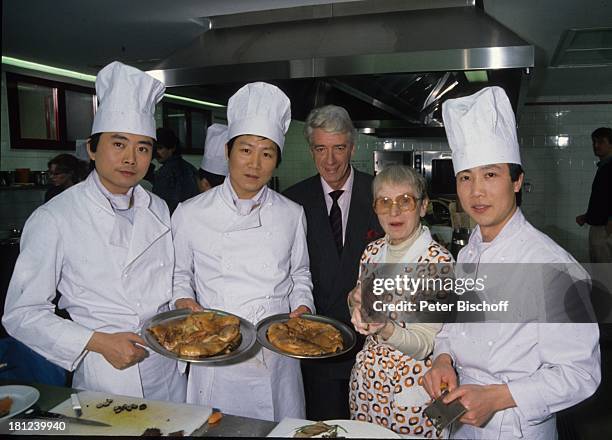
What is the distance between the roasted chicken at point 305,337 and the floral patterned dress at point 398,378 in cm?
9

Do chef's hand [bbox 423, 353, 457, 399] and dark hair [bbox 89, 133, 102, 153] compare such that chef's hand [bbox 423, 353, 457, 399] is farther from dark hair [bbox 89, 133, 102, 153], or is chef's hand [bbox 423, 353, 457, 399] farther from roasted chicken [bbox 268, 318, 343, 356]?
dark hair [bbox 89, 133, 102, 153]

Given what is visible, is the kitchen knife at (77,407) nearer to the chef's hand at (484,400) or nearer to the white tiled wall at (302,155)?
the white tiled wall at (302,155)

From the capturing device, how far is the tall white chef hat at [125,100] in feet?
3.23

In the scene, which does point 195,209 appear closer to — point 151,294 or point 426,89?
point 151,294

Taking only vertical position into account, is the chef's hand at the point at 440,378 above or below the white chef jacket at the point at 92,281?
below

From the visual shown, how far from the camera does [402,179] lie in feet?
3.16

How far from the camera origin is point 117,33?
1145 millimetres

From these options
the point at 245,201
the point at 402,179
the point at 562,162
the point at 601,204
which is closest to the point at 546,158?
the point at 562,162

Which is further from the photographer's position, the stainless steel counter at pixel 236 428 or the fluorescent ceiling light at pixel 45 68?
the fluorescent ceiling light at pixel 45 68

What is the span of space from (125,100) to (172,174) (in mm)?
183

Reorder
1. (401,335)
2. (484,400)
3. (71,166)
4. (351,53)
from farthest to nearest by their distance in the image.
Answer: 1. (351,53)
2. (71,166)
3. (401,335)
4. (484,400)

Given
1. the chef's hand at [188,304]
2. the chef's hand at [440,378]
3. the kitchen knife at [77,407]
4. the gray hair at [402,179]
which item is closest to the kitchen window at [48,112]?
the chef's hand at [188,304]

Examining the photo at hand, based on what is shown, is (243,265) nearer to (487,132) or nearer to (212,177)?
(212,177)

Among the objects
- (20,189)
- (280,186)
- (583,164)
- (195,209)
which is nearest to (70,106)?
(20,189)
